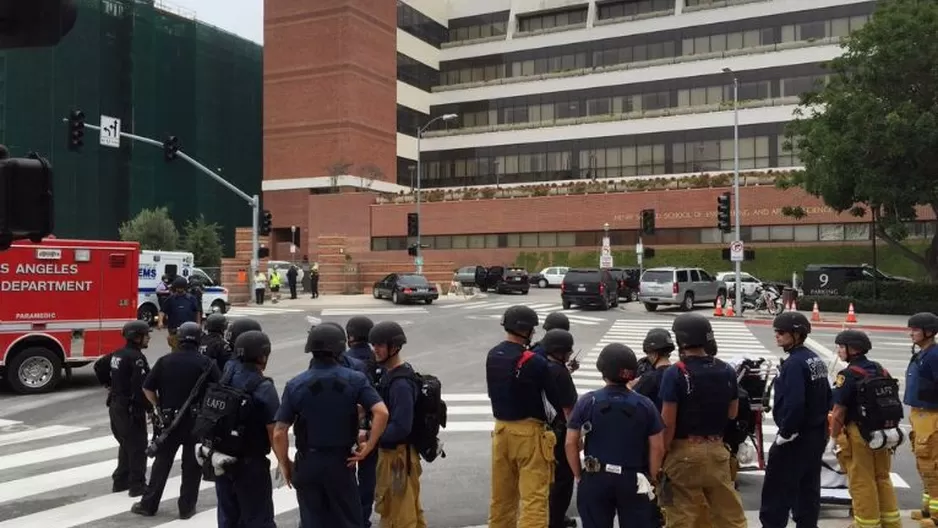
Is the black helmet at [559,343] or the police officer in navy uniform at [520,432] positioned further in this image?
the black helmet at [559,343]

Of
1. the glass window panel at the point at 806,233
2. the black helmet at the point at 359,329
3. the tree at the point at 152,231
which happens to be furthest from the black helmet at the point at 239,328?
the tree at the point at 152,231

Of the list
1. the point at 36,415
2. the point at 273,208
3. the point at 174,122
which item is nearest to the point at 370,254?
the point at 273,208

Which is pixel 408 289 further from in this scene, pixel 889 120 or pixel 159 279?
pixel 889 120

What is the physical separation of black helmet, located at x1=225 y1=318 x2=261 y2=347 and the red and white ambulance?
22.3 feet

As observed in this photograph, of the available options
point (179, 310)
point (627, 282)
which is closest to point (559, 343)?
point (179, 310)

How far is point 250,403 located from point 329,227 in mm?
56995

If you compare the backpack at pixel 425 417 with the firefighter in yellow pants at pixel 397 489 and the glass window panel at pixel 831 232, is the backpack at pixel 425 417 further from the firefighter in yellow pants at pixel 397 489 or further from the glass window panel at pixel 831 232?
the glass window panel at pixel 831 232

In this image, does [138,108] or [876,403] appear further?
[138,108]

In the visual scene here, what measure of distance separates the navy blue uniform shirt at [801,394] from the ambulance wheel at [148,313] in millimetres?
23533

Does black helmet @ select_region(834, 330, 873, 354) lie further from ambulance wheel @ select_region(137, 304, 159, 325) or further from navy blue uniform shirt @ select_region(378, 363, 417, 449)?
ambulance wheel @ select_region(137, 304, 159, 325)

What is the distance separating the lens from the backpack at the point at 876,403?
6.42 metres

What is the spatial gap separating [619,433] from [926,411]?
3.45 meters

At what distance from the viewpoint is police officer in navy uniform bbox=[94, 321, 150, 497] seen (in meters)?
8.11

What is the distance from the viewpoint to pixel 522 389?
19.5 feet
